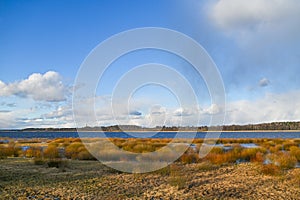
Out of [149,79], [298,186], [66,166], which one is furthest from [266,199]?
[149,79]

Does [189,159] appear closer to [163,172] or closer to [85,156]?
[163,172]

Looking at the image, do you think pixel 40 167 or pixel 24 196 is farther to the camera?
pixel 40 167

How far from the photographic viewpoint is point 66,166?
16.4 m

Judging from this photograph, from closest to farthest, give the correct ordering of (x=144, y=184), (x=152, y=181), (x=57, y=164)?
1. (x=144, y=184)
2. (x=152, y=181)
3. (x=57, y=164)

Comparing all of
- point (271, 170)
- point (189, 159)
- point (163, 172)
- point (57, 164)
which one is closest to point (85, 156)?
point (57, 164)

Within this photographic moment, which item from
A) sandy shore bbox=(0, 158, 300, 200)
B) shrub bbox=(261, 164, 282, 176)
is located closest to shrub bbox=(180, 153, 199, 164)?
sandy shore bbox=(0, 158, 300, 200)

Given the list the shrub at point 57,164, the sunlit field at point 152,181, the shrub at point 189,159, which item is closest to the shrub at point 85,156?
the sunlit field at point 152,181

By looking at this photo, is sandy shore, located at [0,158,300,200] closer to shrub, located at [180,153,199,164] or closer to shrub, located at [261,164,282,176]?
shrub, located at [261,164,282,176]

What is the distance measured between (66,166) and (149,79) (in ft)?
25.5

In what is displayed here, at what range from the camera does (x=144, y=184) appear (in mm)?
12023

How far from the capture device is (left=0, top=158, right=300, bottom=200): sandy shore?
10.2m

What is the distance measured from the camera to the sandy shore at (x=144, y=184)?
33.5 ft

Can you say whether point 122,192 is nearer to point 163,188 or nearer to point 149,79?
point 163,188

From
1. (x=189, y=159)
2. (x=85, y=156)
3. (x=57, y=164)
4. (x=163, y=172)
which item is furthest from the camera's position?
(x=85, y=156)
